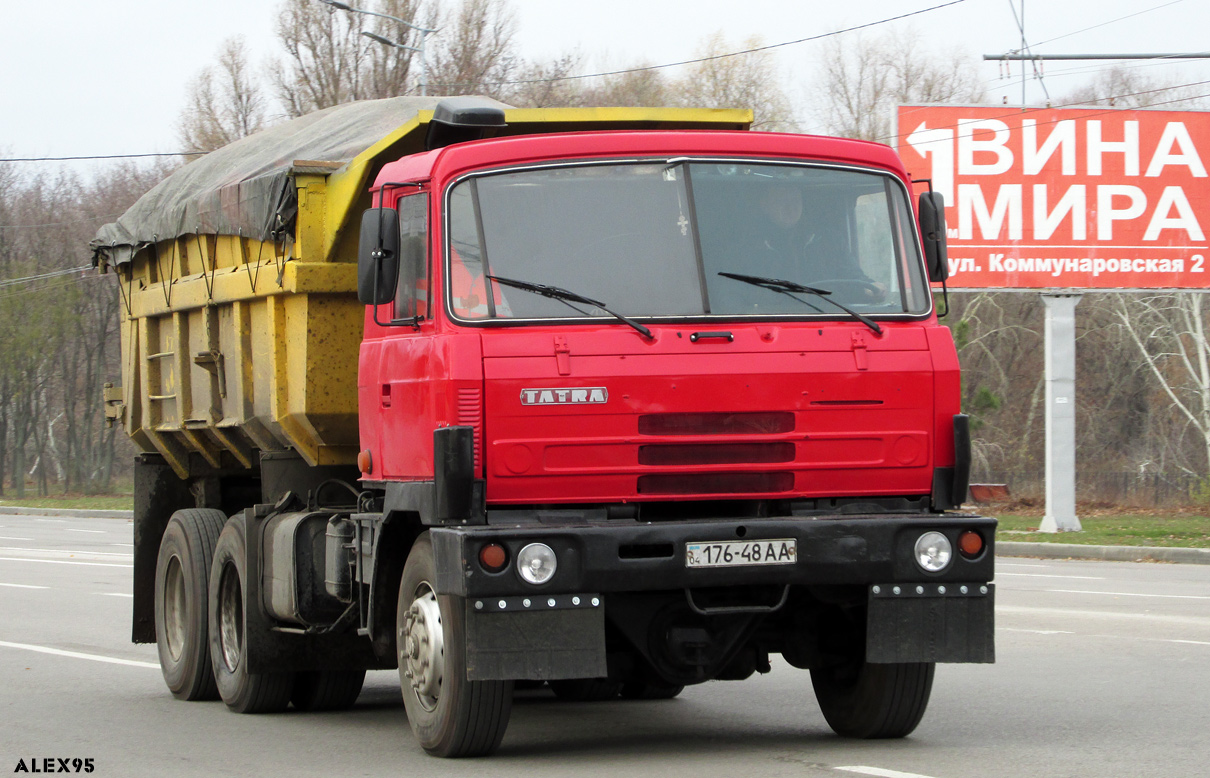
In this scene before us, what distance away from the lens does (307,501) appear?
356 inches

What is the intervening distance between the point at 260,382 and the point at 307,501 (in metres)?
0.71

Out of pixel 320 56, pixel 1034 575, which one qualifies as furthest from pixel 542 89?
pixel 1034 575

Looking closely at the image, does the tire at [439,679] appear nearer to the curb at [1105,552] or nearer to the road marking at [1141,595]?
the road marking at [1141,595]

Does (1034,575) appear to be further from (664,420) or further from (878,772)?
(664,420)

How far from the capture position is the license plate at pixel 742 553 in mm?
6605

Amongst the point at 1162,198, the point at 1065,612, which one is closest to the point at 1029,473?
the point at 1162,198

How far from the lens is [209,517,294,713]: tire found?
920 cm

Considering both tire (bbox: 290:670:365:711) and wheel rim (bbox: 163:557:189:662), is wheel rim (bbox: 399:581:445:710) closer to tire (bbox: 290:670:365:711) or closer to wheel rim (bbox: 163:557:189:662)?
tire (bbox: 290:670:365:711)

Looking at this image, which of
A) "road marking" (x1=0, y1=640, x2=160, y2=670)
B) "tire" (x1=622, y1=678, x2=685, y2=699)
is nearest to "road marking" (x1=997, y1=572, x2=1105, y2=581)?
"tire" (x1=622, y1=678, x2=685, y2=699)

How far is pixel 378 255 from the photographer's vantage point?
7203mm

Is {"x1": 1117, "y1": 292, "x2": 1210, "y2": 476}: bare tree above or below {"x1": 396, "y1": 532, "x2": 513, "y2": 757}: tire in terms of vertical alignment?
above

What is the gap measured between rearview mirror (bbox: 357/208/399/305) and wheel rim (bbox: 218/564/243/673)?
2786mm

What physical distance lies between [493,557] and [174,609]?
4.81 m

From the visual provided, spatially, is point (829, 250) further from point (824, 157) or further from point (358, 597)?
point (358, 597)
